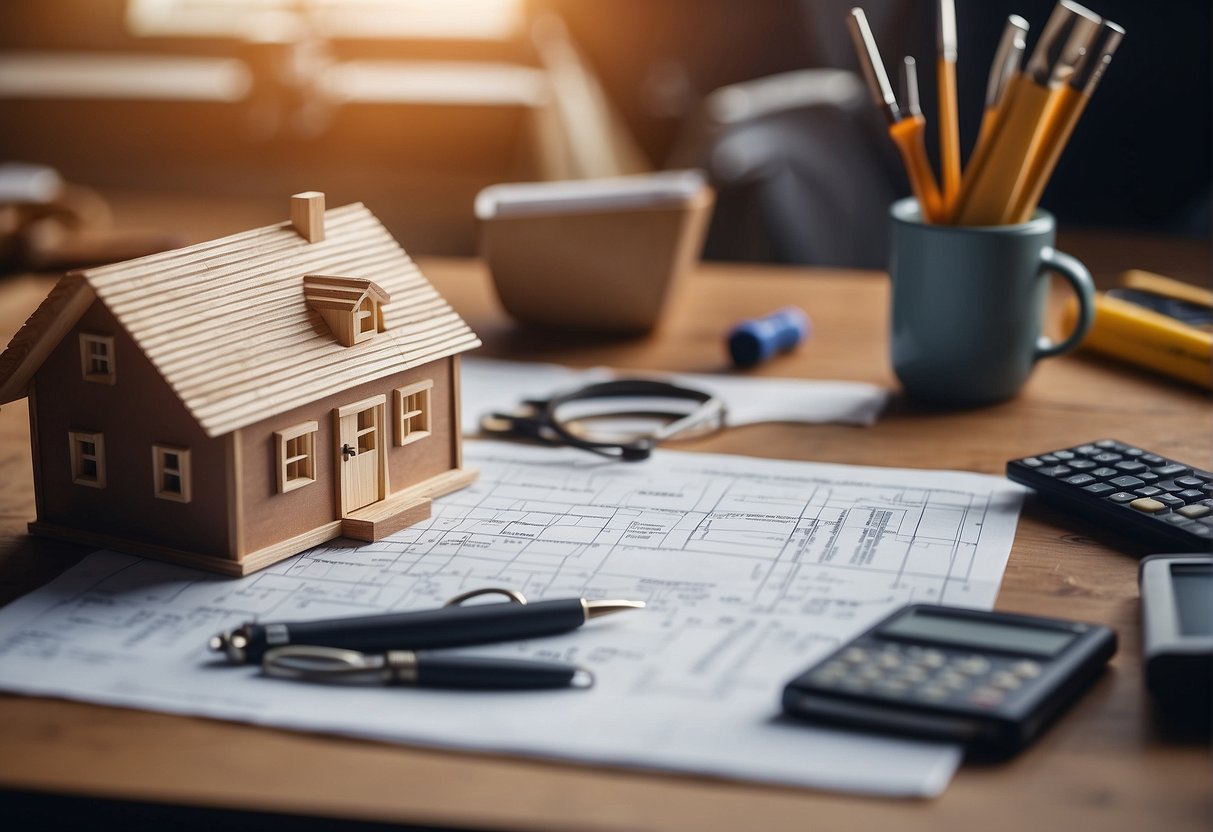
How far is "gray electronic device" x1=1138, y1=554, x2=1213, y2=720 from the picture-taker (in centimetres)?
52

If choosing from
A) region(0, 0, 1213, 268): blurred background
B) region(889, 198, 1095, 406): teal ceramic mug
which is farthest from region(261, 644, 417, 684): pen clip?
region(0, 0, 1213, 268): blurred background

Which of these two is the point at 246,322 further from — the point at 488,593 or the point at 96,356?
the point at 488,593

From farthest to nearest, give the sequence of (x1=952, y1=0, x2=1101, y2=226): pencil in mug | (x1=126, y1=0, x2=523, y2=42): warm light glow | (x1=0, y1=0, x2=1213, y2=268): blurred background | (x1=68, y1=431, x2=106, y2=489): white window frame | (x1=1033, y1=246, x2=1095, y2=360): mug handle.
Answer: (x1=126, y1=0, x2=523, y2=42): warm light glow < (x1=0, y1=0, x2=1213, y2=268): blurred background < (x1=1033, y1=246, x2=1095, y2=360): mug handle < (x1=952, y1=0, x2=1101, y2=226): pencil in mug < (x1=68, y1=431, x2=106, y2=489): white window frame

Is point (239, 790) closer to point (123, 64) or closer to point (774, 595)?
point (774, 595)

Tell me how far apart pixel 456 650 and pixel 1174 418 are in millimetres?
633

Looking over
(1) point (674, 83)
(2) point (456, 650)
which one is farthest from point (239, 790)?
(1) point (674, 83)

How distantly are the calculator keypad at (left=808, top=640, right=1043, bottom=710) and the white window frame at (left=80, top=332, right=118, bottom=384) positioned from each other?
0.40 m

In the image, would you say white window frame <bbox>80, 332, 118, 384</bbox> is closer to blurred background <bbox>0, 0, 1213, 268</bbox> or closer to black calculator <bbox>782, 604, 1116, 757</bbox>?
black calculator <bbox>782, 604, 1116, 757</bbox>

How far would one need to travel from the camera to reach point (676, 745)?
1.67ft

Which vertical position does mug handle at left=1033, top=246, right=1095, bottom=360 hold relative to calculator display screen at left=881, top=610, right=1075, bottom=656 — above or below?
above

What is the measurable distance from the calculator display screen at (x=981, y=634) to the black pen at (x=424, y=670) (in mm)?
147

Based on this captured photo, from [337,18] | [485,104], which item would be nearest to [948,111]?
[485,104]

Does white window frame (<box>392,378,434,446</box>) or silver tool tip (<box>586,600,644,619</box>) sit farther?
white window frame (<box>392,378,434,446</box>)

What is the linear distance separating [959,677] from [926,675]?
0.04 feet
